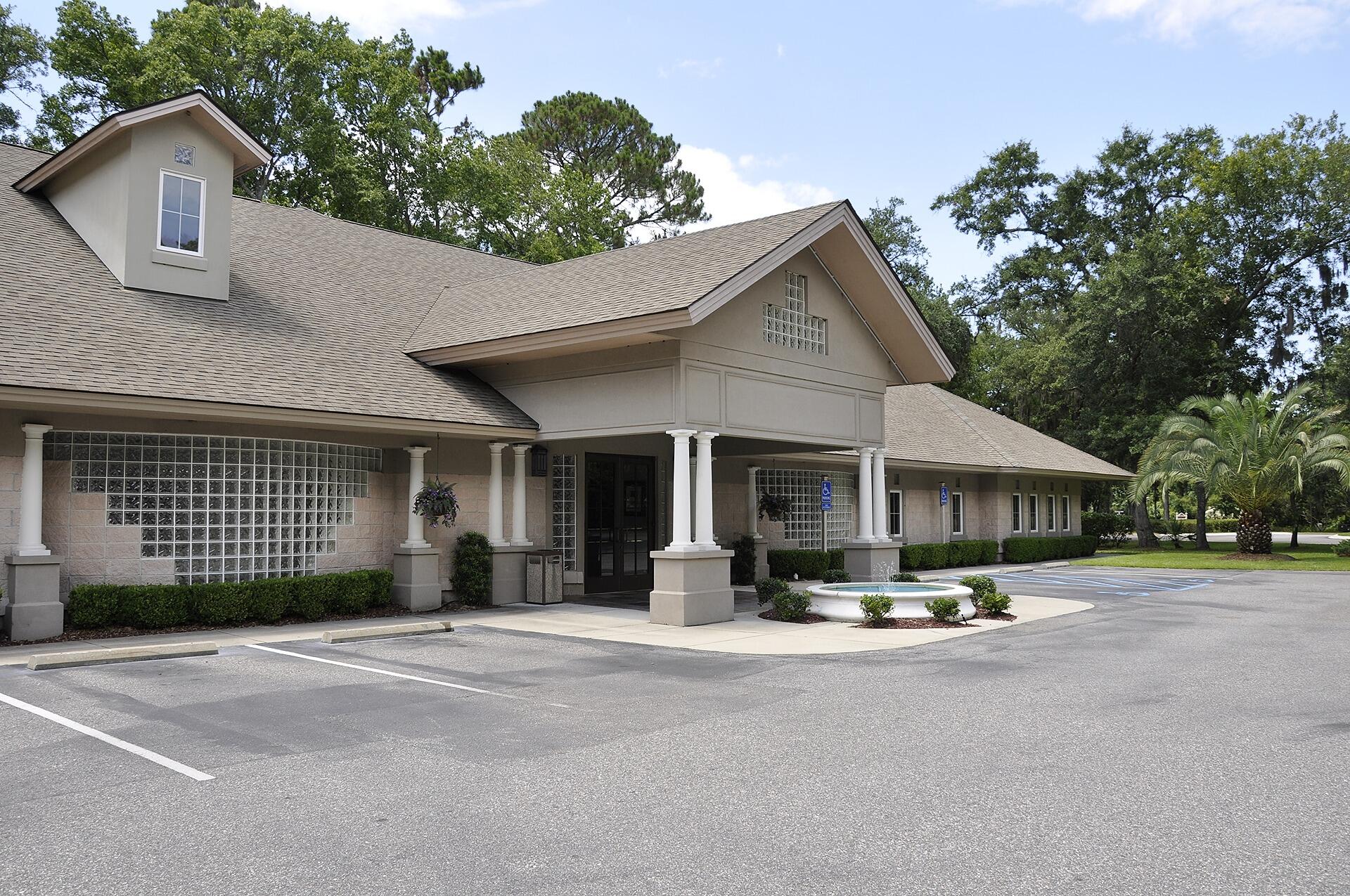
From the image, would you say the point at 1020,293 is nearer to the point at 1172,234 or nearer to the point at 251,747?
the point at 1172,234

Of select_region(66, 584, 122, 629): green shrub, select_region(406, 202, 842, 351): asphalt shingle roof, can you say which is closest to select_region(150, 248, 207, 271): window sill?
select_region(406, 202, 842, 351): asphalt shingle roof

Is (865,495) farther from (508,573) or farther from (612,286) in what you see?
(508,573)

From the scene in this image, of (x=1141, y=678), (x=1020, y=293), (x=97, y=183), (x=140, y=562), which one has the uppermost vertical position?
(x=1020, y=293)

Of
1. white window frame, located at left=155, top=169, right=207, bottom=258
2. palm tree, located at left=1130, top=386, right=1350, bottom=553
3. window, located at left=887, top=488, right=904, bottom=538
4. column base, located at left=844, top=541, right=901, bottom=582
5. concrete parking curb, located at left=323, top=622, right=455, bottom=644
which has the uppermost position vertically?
white window frame, located at left=155, top=169, right=207, bottom=258

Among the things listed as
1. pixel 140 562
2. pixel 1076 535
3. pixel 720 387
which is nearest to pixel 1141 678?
pixel 720 387

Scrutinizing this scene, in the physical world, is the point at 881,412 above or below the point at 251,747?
above

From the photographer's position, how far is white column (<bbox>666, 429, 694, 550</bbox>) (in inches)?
597

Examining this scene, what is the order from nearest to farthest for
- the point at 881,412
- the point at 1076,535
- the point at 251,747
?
the point at 251,747, the point at 881,412, the point at 1076,535

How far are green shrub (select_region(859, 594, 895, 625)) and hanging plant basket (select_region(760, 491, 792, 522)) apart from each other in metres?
7.96

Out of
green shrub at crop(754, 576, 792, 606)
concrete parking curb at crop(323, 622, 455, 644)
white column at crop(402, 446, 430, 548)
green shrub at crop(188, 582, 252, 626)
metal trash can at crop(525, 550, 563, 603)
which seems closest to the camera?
concrete parking curb at crop(323, 622, 455, 644)

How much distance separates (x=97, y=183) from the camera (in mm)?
15750

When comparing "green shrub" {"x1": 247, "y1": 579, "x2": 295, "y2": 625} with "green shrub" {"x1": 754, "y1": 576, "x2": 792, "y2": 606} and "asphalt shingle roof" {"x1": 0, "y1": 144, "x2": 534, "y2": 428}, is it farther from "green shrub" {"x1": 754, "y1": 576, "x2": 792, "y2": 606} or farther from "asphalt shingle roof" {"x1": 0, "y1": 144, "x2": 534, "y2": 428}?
"green shrub" {"x1": 754, "y1": 576, "x2": 792, "y2": 606}

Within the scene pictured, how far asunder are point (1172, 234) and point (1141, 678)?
128ft

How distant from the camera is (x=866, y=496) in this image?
20.0 metres
